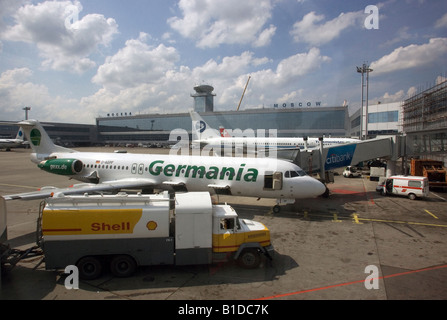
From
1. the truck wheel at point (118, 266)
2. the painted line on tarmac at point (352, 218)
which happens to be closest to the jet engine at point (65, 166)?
the truck wheel at point (118, 266)

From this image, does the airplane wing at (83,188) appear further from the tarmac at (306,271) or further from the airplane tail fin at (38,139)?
the airplane tail fin at (38,139)

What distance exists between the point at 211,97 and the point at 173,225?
6761 inches

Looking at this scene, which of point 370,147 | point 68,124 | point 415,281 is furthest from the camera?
point 68,124

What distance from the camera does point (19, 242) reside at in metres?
13.8

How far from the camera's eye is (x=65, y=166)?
23.4m

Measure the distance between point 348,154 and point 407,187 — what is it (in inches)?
226

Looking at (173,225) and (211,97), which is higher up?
(211,97)

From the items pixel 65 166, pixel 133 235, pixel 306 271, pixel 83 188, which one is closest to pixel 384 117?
pixel 306 271

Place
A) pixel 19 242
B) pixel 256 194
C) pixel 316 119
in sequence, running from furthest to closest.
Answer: pixel 316 119 < pixel 256 194 < pixel 19 242

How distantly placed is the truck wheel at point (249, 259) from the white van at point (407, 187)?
20.1m

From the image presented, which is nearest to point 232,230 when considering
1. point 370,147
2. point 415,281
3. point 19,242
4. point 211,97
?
point 415,281

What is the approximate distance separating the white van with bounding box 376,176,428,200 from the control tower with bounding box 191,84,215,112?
156 m
